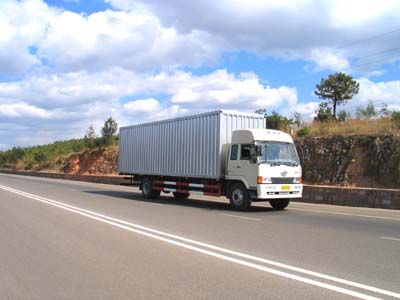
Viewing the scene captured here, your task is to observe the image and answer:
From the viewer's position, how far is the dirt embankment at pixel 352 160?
1005 inches

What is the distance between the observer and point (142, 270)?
25.2 feet

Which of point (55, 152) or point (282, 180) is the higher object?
point (55, 152)

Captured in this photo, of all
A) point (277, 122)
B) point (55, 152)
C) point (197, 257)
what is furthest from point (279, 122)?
point (55, 152)

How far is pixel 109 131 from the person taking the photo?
62.6 m

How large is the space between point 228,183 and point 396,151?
11109 millimetres

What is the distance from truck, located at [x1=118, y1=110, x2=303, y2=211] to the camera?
57.1 ft

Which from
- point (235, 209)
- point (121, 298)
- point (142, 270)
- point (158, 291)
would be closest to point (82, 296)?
point (121, 298)

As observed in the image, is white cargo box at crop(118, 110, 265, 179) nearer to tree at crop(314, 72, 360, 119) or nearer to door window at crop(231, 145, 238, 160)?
door window at crop(231, 145, 238, 160)

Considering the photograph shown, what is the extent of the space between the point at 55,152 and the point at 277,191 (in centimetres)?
7390

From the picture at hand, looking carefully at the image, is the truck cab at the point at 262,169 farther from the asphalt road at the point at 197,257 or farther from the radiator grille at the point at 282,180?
the asphalt road at the point at 197,257

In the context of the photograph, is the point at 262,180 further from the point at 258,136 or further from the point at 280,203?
the point at 280,203

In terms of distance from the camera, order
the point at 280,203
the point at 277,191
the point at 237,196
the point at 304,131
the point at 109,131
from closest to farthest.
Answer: the point at 277,191, the point at 237,196, the point at 280,203, the point at 304,131, the point at 109,131

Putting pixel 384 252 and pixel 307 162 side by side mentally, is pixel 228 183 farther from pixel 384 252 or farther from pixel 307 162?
pixel 307 162

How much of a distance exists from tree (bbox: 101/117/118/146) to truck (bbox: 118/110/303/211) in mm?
37505
